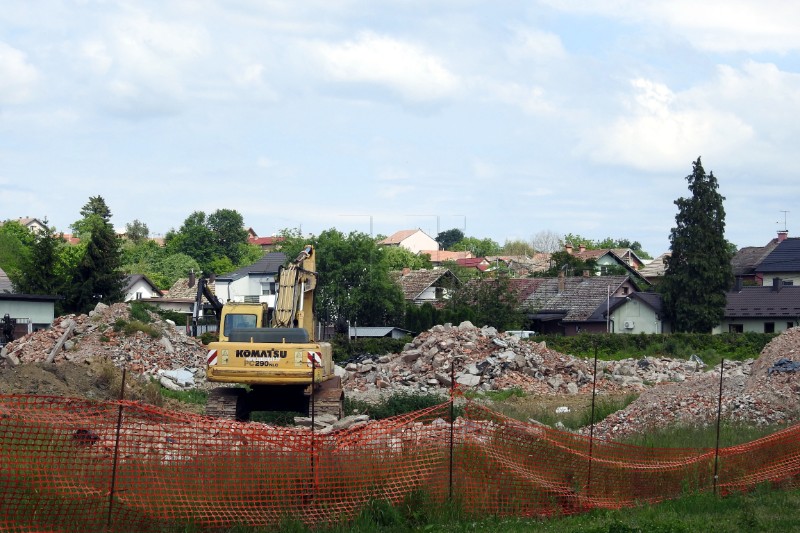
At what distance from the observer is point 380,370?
38812mm

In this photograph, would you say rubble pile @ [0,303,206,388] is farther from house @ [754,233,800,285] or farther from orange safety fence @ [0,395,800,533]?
house @ [754,233,800,285]

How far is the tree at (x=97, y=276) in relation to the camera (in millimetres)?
55188

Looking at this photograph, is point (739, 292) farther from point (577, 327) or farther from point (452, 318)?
point (452, 318)

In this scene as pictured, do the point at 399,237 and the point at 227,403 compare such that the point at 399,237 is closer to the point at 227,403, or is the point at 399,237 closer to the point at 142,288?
the point at 142,288

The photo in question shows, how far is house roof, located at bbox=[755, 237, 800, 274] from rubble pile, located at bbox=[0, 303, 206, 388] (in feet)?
174

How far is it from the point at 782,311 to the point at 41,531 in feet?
203

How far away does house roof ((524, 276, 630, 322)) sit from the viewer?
68.5 metres

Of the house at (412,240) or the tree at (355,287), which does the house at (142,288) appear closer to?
the tree at (355,287)

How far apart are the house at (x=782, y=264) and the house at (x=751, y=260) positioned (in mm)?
628

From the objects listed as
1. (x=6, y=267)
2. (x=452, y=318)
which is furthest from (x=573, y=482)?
(x=6, y=267)

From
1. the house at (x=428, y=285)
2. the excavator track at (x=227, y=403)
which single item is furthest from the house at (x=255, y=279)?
the excavator track at (x=227, y=403)

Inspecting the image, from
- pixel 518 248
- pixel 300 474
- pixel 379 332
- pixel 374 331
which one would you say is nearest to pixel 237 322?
pixel 300 474

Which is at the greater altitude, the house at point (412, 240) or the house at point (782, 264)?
the house at point (412, 240)

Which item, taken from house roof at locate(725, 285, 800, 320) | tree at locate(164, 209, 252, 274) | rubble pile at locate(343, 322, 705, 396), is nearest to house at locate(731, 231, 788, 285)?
house roof at locate(725, 285, 800, 320)
